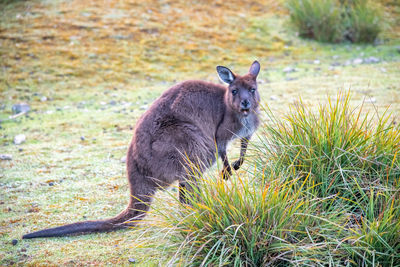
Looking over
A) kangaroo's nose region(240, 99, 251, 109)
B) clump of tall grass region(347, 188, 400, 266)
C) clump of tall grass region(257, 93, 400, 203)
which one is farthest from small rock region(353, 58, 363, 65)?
clump of tall grass region(347, 188, 400, 266)

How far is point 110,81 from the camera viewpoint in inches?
401

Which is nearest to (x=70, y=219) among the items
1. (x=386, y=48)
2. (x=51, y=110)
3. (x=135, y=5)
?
(x=51, y=110)

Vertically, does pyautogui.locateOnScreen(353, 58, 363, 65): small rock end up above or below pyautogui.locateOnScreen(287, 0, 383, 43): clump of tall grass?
below

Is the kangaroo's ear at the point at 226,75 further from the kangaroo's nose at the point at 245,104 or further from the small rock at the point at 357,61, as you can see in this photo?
the small rock at the point at 357,61

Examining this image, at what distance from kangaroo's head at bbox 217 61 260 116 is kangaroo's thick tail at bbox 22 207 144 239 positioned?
1.62m

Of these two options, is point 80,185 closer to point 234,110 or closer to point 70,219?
point 70,219

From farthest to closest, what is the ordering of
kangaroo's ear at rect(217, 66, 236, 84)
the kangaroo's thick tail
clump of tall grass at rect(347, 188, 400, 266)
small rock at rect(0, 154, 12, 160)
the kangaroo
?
small rock at rect(0, 154, 12, 160) → kangaroo's ear at rect(217, 66, 236, 84) → the kangaroo → the kangaroo's thick tail → clump of tall grass at rect(347, 188, 400, 266)

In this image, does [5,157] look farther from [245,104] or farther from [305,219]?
[305,219]

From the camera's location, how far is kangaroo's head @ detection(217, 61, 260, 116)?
4613 mm

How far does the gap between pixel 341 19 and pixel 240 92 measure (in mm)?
9077

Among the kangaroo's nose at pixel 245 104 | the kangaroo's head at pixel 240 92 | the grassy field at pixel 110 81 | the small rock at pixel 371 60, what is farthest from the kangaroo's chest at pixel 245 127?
the small rock at pixel 371 60

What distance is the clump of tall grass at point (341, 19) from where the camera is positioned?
11969 millimetres

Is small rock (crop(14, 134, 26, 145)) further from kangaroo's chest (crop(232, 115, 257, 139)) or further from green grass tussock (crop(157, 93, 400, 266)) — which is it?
green grass tussock (crop(157, 93, 400, 266))

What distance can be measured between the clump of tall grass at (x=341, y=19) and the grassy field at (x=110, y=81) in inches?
17.8
